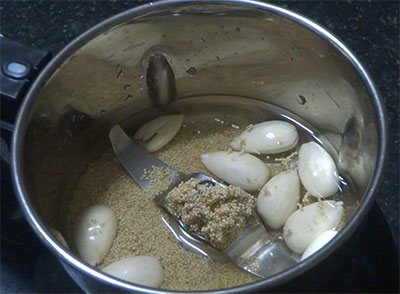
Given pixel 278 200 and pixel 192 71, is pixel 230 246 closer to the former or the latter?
pixel 278 200

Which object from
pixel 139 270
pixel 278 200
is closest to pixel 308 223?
pixel 278 200

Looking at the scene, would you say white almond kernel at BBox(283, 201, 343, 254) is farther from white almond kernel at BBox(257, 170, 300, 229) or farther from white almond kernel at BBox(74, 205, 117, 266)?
white almond kernel at BBox(74, 205, 117, 266)

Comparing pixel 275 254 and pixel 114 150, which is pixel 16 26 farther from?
pixel 275 254

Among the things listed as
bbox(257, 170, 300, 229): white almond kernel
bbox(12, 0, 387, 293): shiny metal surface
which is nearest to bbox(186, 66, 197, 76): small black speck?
bbox(12, 0, 387, 293): shiny metal surface

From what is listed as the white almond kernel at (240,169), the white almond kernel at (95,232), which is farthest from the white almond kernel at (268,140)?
the white almond kernel at (95,232)

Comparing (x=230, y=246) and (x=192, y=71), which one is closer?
(x=230, y=246)

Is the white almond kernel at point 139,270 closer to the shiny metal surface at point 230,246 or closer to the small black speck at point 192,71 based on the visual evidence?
the shiny metal surface at point 230,246

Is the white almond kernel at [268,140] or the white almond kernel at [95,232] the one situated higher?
the white almond kernel at [268,140]
